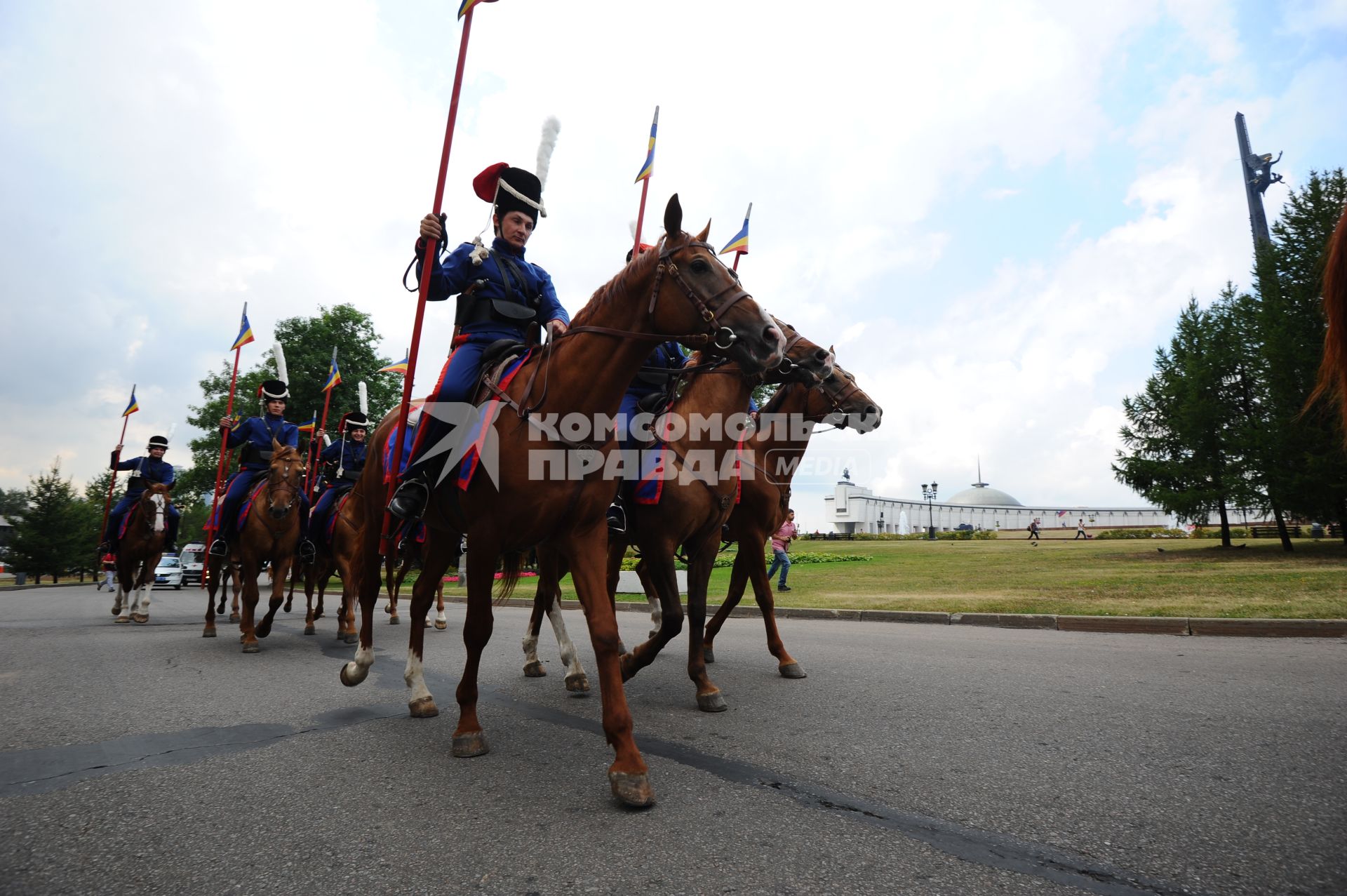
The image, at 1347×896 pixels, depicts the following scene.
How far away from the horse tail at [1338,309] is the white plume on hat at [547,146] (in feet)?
14.8

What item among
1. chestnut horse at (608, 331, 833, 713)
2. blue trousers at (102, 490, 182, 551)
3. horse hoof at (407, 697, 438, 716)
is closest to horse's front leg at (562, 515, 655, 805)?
chestnut horse at (608, 331, 833, 713)

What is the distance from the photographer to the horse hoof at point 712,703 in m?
4.96

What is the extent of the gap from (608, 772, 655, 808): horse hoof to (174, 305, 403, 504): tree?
35.5 metres

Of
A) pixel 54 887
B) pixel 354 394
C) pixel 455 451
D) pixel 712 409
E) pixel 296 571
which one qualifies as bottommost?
pixel 54 887

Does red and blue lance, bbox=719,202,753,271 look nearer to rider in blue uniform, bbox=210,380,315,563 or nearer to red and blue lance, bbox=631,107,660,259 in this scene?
red and blue lance, bbox=631,107,660,259

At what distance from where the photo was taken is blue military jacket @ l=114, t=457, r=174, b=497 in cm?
1297

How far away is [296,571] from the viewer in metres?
10.4

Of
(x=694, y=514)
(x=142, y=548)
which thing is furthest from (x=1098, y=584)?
(x=142, y=548)

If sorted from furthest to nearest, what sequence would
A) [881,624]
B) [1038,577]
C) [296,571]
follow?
[1038,577]
[881,624]
[296,571]

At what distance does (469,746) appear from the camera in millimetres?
3900

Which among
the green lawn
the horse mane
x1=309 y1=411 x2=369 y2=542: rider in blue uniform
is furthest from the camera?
the green lawn

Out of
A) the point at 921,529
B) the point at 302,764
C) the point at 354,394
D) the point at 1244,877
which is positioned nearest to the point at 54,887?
the point at 302,764

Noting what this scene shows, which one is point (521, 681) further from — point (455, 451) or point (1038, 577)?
point (1038, 577)

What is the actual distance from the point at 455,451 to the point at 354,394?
35.5m
